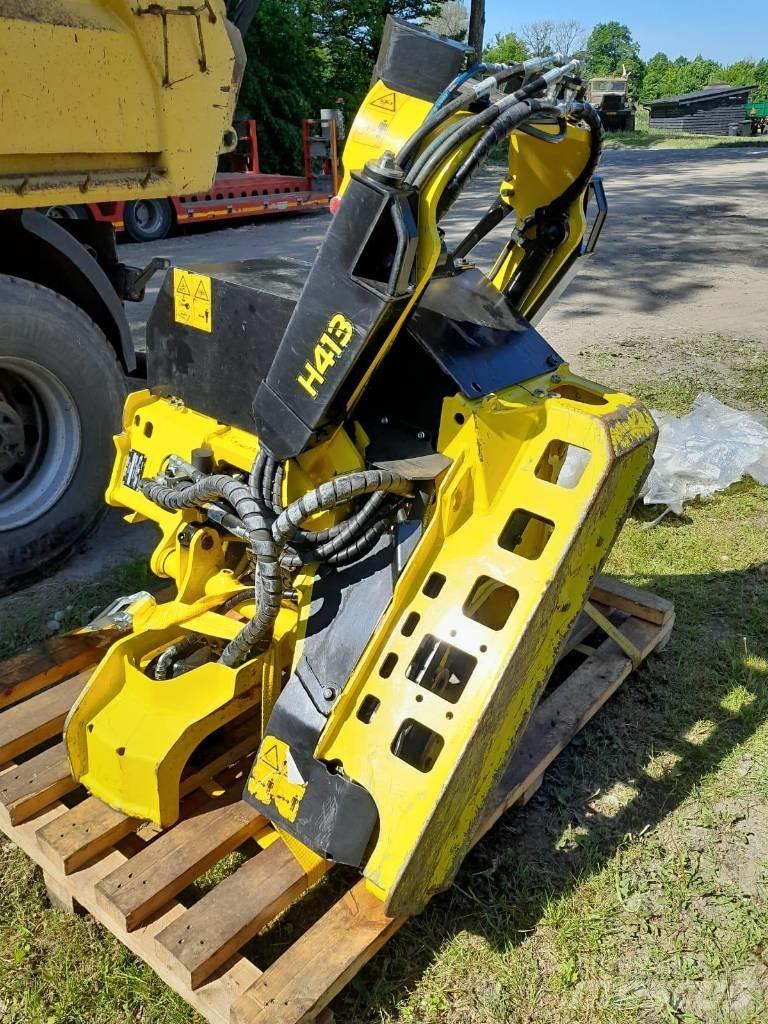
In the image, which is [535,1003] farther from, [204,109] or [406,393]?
[204,109]

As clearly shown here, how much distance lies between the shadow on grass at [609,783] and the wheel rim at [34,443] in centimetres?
226

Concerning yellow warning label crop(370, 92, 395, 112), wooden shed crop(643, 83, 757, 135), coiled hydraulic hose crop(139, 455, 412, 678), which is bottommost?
coiled hydraulic hose crop(139, 455, 412, 678)

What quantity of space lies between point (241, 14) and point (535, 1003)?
4132 millimetres

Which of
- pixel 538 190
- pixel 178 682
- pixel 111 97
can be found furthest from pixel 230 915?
pixel 111 97

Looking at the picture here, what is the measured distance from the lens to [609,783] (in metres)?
2.76

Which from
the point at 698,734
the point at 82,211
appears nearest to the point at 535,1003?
the point at 698,734

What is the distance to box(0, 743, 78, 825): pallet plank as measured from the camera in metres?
2.37

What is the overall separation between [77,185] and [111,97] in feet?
1.04

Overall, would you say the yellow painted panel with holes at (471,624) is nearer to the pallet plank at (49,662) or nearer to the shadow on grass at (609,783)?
the shadow on grass at (609,783)

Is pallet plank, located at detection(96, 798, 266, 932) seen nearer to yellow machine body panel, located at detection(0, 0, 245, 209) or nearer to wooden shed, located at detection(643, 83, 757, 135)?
yellow machine body panel, located at detection(0, 0, 245, 209)

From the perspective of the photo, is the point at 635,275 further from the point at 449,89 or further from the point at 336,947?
the point at 336,947

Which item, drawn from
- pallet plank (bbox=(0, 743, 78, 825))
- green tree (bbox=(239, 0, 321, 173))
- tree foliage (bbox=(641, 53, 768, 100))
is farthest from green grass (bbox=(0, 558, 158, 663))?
tree foliage (bbox=(641, 53, 768, 100))

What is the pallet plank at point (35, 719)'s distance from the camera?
2.62 metres

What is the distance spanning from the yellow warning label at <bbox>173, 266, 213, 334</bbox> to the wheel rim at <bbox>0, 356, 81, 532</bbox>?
103cm
